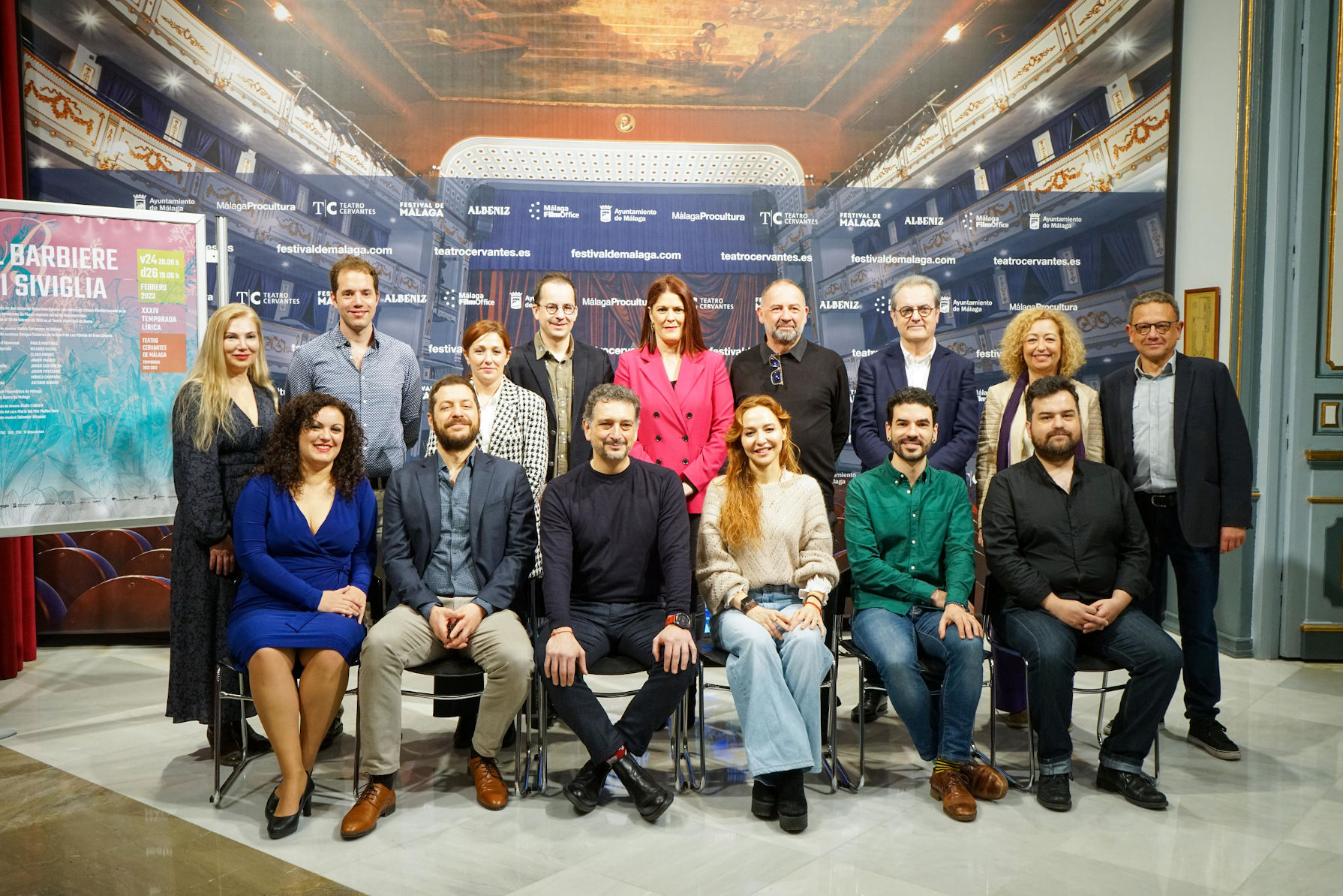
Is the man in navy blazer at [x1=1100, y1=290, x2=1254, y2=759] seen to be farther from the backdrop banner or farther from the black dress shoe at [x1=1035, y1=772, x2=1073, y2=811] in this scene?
the backdrop banner

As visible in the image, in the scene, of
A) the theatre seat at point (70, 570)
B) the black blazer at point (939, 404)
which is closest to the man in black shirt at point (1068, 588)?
the black blazer at point (939, 404)

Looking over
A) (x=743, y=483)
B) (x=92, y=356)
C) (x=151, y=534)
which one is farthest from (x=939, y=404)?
(x=151, y=534)

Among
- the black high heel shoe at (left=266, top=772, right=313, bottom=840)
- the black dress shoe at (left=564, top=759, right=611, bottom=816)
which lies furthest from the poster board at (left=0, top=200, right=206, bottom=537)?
the black dress shoe at (left=564, top=759, right=611, bottom=816)

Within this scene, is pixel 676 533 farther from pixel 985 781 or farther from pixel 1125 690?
pixel 1125 690

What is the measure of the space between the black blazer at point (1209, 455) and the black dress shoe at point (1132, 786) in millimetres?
900

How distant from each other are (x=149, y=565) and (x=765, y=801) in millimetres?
3694

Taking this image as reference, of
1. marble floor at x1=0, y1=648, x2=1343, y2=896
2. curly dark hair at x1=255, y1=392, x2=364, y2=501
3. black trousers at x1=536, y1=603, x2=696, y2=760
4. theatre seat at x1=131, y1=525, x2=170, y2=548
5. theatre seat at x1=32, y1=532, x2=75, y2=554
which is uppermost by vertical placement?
curly dark hair at x1=255, y1=392, x2=364, y2=501

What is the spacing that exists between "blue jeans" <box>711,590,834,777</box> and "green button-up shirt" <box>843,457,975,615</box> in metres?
0.33

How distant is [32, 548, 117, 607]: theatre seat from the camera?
4793 mm

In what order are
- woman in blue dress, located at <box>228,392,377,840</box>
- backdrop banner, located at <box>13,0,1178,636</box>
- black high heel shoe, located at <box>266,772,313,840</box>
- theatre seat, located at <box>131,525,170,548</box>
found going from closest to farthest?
1. black high heel shoe, located at <box>266,772,313,840</box>
2. woman in blue dress, located at <box>228,392,377,840</box>
3. backdrop banner, located at <box>13,0,1178,636</box>
4. theatre seat, located at <box>131,525,170,548</box>

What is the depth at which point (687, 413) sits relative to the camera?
3.51m

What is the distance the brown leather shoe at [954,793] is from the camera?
280cm

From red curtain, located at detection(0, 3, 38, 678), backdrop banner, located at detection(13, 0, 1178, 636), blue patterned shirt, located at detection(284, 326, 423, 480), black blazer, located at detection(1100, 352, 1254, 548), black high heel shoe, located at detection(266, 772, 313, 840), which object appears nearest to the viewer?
black high heel shoe, located at detection(266, 772, 313, 840)

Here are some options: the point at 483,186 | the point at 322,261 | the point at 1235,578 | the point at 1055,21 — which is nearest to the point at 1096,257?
the point at 1055,21
